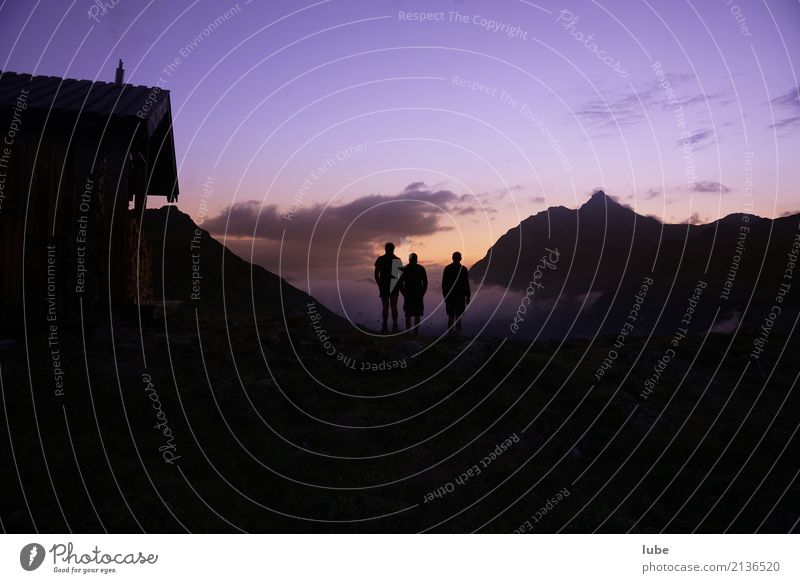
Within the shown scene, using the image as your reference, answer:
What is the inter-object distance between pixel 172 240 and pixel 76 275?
118 ft

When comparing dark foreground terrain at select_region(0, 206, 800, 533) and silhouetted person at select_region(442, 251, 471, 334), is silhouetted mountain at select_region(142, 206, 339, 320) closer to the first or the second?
silhouetted person at select_region(442, 251, 471, 334)

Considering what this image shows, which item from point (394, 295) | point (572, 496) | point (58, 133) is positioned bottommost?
point (572, 496)

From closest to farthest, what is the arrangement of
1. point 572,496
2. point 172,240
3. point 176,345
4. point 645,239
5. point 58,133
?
point 572,496 < point 176,345 < point 58,133 < point 172,240 < point 645,239

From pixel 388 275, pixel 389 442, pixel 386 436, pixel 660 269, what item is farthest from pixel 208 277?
pixel 660 269

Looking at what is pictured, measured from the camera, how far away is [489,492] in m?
8.48

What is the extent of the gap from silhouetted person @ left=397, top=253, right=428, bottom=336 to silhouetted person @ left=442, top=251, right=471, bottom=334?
58cm

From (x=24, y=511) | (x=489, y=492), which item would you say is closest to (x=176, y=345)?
(x=24, y=511)

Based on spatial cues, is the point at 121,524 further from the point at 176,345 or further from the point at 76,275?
the point at 76,275

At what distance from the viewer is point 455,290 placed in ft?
53.9
